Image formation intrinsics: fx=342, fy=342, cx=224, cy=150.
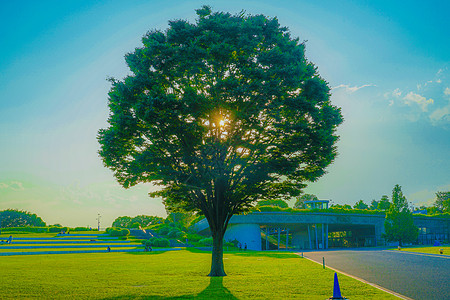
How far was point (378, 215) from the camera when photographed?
212ft

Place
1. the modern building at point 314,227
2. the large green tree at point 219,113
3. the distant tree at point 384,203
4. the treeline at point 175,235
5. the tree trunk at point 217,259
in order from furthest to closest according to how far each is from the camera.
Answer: the distant tree at point 384,203 < the modern building at point 314,227 < the treeline at point 175,235 < the tree trunk at point 217,259 < the large green tree at point 219,113

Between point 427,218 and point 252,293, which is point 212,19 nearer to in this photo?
point 252,293

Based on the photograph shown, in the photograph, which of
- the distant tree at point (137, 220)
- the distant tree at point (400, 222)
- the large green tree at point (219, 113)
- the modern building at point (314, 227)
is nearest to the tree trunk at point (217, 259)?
the large green tree at point (219, 113)

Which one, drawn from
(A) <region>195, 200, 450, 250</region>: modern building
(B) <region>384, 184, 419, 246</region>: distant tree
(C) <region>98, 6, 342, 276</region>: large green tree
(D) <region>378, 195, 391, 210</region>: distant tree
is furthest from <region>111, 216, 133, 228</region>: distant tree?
(C) <region>98, 6, 342, 276</region>: large green tree

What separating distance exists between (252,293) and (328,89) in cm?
1071

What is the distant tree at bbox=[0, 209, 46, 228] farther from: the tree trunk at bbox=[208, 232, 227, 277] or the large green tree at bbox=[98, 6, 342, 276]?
the tree trunk at bbox=[208, 232, 227, 277]

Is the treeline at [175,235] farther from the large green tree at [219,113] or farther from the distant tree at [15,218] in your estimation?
the distant tree at [15,218]

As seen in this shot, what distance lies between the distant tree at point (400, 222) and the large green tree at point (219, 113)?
45.3 m

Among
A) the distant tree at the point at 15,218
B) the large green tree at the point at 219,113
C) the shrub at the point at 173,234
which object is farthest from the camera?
the distant tree at the point at 15,218

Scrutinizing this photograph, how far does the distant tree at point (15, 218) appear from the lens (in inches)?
5335

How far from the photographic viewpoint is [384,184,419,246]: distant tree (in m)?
56.1

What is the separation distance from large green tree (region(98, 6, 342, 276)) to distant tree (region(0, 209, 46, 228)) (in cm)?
14398

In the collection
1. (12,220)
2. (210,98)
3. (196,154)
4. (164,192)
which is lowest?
(12,220)

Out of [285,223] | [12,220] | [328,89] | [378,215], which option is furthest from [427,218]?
[12,220]
